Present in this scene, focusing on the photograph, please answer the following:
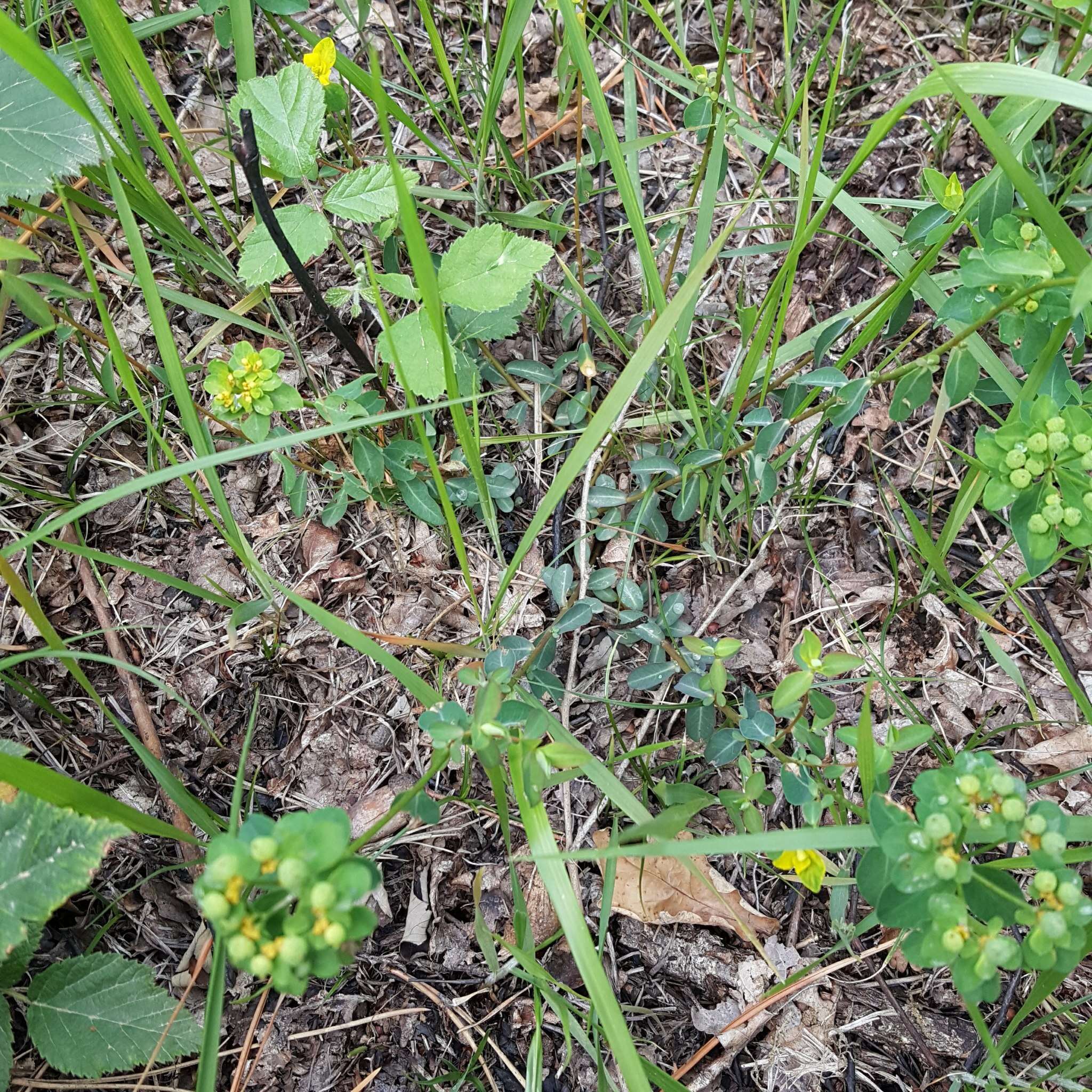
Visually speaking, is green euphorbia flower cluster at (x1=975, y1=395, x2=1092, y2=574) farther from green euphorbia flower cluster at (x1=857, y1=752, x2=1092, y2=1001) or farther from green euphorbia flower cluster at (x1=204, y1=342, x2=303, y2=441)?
green euphorbia flower cluster at (x1=204, y1=342, x2=303, y2=441)

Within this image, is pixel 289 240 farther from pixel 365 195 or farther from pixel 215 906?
pixel 215 906

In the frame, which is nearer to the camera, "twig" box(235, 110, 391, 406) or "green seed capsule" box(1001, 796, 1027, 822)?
"green seed capsule" box(1001, 796, 1027, 822)

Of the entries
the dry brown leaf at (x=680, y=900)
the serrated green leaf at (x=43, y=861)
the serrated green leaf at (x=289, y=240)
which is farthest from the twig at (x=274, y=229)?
the dry brown leaf at (x=680, y=900)

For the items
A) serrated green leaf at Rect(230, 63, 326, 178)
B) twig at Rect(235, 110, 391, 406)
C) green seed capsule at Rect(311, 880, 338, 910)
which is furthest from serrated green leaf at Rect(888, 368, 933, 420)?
green seed capsule at Rect(311, 880, 338, 910)

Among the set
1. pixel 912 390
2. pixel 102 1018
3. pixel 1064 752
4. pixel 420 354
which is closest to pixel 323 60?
pixel 420 354

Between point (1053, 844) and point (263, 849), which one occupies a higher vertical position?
point (263, 849)

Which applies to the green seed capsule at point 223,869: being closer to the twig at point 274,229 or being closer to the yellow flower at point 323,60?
the twig at point 274,229

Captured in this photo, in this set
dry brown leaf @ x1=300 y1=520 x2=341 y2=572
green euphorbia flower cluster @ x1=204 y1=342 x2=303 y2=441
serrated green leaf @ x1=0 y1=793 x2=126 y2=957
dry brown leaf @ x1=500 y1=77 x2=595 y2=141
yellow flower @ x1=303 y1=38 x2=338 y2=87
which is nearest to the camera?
serrated green leaf @ x1=0 y1=793 x2=126 y2=957
